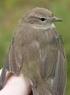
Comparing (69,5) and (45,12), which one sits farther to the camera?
(69,5)

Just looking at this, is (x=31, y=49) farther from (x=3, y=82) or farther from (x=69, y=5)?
(x=69, y=5)

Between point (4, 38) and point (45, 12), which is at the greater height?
point (45, 12)

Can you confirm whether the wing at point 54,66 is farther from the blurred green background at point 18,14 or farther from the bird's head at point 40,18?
the blurred green background at point 18,14

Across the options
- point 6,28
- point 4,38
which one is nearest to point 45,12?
point 4,38

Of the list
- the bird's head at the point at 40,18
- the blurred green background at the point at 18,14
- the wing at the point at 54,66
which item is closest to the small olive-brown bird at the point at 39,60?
the wing at the point at 54,66

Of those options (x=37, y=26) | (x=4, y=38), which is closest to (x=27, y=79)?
(x=37, y=26)

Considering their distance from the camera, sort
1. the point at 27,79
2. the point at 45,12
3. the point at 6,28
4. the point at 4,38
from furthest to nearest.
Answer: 1. the point at 6,28
2. the point at 4,38
3. the point at 45,12
4. the point at 27,79

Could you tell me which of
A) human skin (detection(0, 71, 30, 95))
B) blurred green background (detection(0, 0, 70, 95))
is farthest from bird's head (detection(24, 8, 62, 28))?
blurred green background (detection(0, 0, 70, 95))

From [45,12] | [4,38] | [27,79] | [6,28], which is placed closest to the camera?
[27,79]
